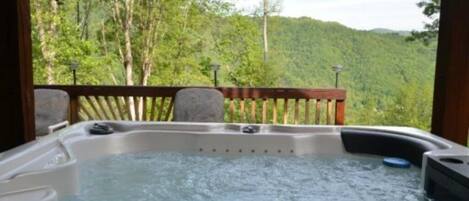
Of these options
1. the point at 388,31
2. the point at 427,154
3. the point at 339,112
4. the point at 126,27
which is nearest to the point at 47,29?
the point at 126,27

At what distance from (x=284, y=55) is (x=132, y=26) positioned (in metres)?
3.05

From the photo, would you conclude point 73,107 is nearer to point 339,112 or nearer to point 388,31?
point 339,112

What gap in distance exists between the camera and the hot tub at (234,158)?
6.24 feet

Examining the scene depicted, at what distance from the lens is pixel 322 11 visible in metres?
8.38

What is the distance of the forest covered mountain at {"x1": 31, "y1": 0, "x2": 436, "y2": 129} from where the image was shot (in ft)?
25.4

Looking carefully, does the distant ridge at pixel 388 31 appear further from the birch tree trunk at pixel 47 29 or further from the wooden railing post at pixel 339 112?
the birch tree trunk at pixel 47 29

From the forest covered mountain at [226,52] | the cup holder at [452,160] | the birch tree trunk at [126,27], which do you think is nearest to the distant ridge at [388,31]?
the forest covered mountain at [226,52]

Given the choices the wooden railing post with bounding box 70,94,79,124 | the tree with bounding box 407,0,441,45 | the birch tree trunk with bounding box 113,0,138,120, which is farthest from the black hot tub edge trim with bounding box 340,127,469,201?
the birch tree trunk with bounding box 113,0,138,120

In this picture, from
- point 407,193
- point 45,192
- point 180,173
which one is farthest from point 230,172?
point 45,192

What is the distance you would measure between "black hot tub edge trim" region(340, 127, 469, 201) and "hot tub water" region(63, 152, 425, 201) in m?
0.07

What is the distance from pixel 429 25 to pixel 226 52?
12.5ft

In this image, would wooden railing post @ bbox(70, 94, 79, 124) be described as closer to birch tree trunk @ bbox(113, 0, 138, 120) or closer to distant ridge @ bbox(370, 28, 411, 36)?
birch tree trunk @ bbox(113, 0, 138, 120)

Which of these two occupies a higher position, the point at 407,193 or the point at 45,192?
the point at 45,192

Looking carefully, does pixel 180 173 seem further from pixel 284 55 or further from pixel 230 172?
pixel 284 55
